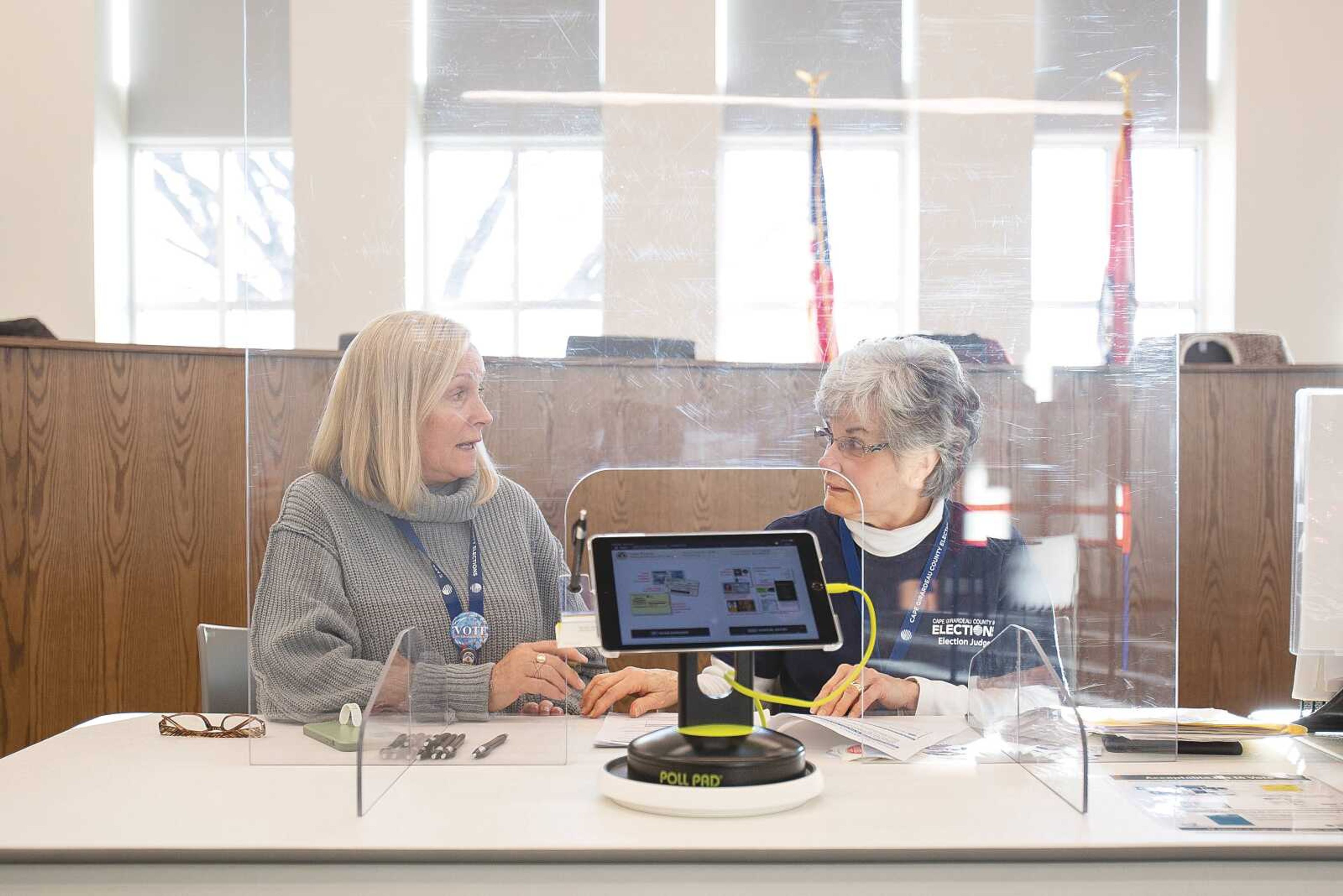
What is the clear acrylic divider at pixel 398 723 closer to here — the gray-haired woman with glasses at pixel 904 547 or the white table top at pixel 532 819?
the white table top at pixel 532 819

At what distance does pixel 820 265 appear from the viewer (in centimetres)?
167

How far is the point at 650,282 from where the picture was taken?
164 centimetres

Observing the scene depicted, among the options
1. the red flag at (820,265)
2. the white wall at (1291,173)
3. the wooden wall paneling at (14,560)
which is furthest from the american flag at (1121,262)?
the white wall at (1291,173)

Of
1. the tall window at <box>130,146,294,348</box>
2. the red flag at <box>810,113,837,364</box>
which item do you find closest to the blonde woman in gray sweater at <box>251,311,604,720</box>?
the red flag at <box>810,113,837,364</box>

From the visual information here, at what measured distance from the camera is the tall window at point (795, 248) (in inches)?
64.9

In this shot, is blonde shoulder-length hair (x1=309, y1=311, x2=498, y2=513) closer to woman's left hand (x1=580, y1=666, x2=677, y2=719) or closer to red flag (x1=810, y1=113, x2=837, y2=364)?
woman's left hand (x1=580, y1=666, x2=677, y2=719)

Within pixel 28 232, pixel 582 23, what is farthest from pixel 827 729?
pixel 28 232

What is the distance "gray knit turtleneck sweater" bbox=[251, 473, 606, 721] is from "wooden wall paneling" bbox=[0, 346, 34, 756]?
6.85 ft

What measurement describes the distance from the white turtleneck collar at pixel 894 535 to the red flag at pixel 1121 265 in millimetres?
332

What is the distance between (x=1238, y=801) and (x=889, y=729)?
416 mm

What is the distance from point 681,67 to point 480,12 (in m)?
0.29

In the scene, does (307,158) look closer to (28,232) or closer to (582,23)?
(582,23)

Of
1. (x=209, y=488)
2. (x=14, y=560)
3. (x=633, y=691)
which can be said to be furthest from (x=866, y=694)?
Result: (x=14, y=560)

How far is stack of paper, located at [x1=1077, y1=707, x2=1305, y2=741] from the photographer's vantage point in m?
1.54
